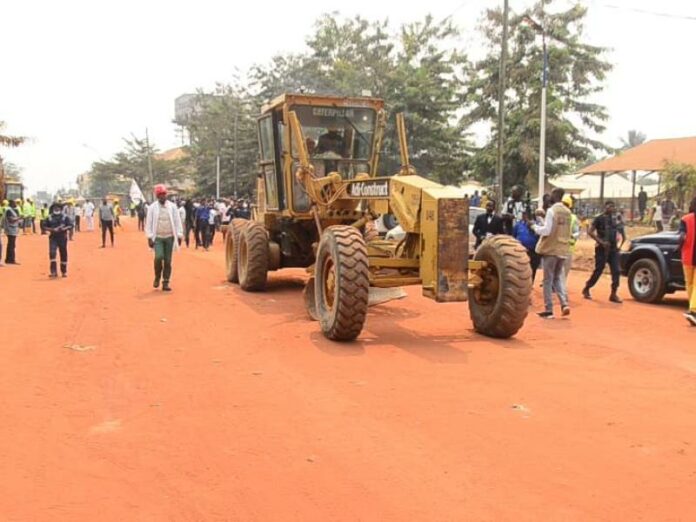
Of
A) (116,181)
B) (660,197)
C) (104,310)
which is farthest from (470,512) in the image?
(116,181)

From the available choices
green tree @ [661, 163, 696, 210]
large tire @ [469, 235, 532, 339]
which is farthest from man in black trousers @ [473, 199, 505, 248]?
green tree @ [661, 163, 696, 210]

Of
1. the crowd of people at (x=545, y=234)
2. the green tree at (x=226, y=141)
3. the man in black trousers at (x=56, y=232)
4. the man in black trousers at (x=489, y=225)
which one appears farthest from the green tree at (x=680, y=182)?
the green tree at (x=226, y=141)

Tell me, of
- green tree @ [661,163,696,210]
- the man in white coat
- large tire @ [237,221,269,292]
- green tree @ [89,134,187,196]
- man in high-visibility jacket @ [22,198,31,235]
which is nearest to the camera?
large tire @ [237,221,269,292]

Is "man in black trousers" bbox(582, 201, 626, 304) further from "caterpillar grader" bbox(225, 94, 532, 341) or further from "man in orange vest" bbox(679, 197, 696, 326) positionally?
"caterpillar grader" bbox(225, 94, 532, 341)

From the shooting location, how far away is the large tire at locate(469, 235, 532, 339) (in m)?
8.08

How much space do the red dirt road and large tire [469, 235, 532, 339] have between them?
22 cm

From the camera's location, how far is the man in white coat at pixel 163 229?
40.7ft

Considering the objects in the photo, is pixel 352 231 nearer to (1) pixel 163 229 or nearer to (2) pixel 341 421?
(2) pixel 341 421

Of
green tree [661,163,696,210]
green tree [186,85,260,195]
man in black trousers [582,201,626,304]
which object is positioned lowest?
man in black trousers [582,201,626,304]

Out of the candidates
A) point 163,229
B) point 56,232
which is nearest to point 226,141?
point 56,232

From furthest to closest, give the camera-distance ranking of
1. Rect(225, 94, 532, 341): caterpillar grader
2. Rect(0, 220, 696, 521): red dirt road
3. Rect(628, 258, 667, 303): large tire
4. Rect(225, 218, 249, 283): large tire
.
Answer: Rect(225, 218, 249, 283): large tire, Rect(628, 258, 667, 303): large tire, Rect(225, 94, 532, 341): caterpillar grader, Rect(0, 220, 696, 521): red dirt road

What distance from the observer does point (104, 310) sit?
10469 millimetres

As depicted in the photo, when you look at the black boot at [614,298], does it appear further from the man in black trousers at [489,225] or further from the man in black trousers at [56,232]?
the man in black trousers at [56,232]

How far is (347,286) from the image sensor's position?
779cm
